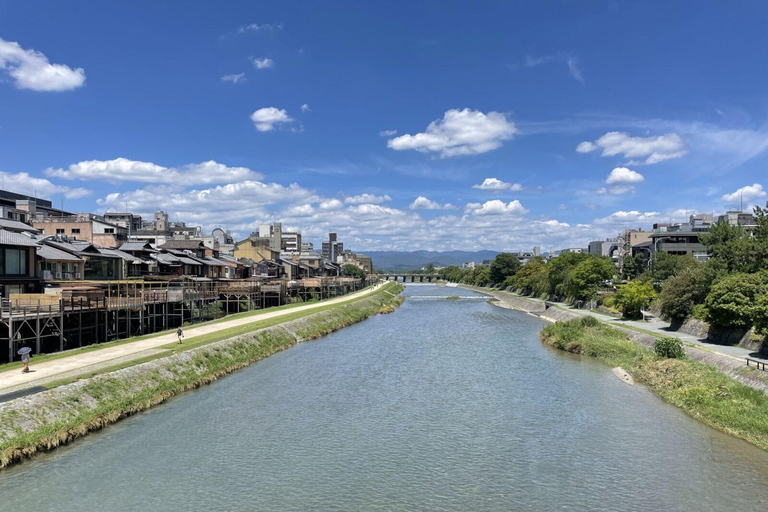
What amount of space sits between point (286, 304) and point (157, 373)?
166 ft

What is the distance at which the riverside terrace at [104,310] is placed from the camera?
27578mm

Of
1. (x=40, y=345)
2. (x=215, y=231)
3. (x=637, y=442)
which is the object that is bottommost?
(x=637, y=442)

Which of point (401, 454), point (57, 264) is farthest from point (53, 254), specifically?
point (401, 454)

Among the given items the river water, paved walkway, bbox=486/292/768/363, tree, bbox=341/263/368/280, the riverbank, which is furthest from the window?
tree, bbox=341/263/368/280

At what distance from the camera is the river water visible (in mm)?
15352

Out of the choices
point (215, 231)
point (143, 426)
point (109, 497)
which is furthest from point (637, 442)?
point (215, 231)

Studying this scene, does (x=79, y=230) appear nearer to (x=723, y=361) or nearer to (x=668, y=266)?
(x=723, y=361)

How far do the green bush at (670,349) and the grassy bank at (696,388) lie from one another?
484mm

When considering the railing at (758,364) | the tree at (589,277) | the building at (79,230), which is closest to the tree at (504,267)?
the tree at (589,277)

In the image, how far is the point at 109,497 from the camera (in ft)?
49.6

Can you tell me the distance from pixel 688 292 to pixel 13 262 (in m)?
51.3

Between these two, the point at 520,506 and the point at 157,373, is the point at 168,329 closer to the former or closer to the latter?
the point at 157,373

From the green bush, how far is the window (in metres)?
41.9

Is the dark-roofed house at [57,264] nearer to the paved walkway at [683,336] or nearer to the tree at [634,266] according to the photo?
the paved walkway at [683,336]
